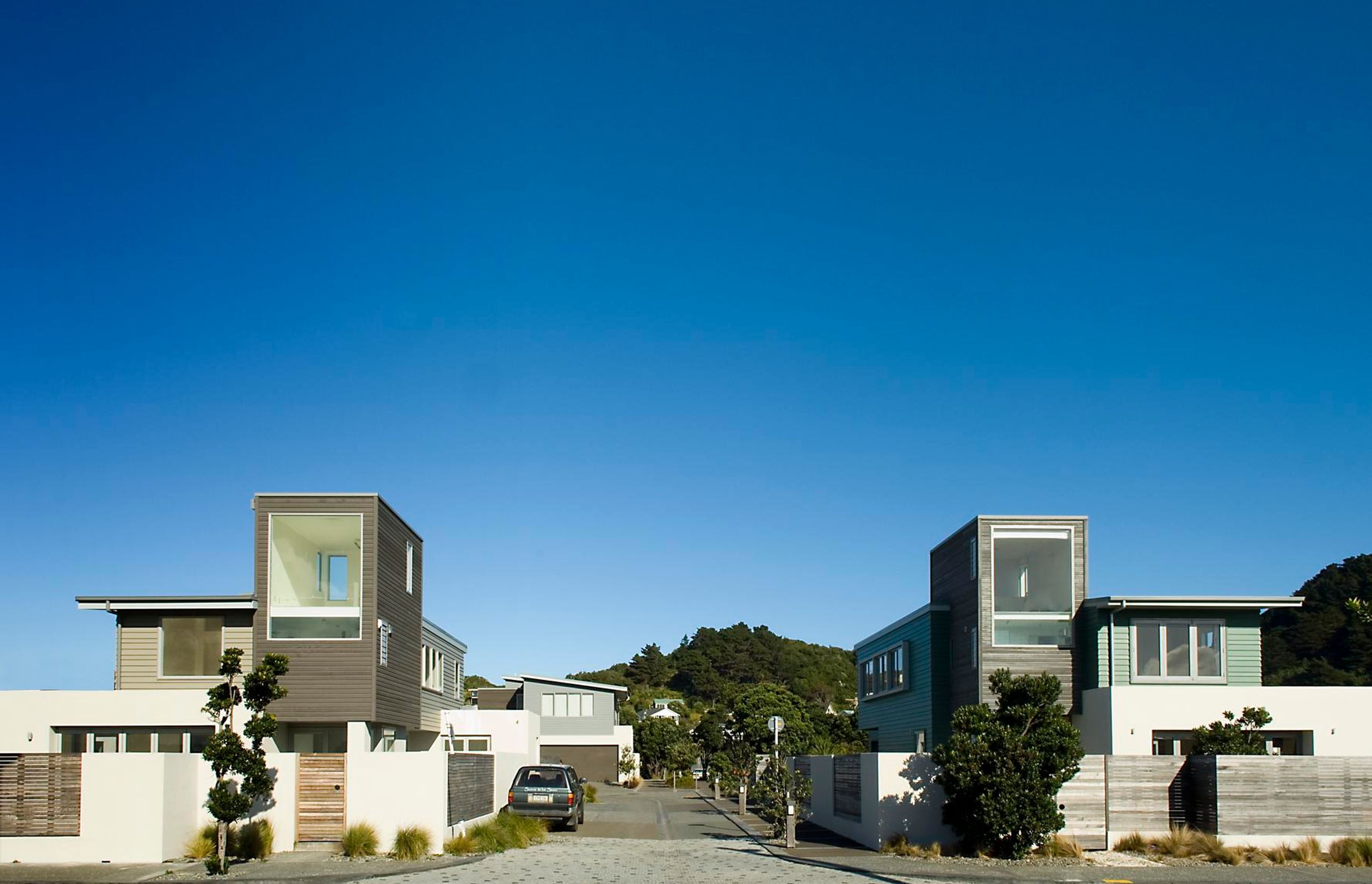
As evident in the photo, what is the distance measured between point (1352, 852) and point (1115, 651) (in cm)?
835

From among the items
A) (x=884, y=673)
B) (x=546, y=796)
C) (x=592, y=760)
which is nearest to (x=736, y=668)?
(x=592, y=760)

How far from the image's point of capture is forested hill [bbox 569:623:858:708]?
126500 mm

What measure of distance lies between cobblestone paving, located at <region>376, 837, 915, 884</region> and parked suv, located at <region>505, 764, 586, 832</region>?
3.11 m

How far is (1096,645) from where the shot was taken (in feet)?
100

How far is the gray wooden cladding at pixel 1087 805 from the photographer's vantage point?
24.0 metres

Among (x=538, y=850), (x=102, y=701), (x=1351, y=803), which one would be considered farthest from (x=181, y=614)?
(x=1351, y=803)

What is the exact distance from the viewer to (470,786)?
26906mm

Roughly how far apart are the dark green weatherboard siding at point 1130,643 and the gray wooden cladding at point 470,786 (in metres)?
14.5

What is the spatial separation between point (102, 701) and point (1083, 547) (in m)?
23.3

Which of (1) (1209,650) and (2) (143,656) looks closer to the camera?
(2) (143,656)

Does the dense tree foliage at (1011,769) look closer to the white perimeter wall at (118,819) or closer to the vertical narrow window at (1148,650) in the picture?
the vertical narrow window at (1148,650)

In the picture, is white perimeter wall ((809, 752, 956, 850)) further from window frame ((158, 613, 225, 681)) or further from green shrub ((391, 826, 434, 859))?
window frame ((158, 613, 225, 681))

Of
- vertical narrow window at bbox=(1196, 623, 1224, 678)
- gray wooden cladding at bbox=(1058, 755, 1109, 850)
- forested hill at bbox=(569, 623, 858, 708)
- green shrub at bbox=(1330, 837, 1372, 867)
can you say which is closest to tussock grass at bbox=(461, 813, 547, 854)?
gray wooden cladding at bbox=(1058, 755, 1109, 850)

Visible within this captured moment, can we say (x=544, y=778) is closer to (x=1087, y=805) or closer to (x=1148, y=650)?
(x=1087, y=805)
